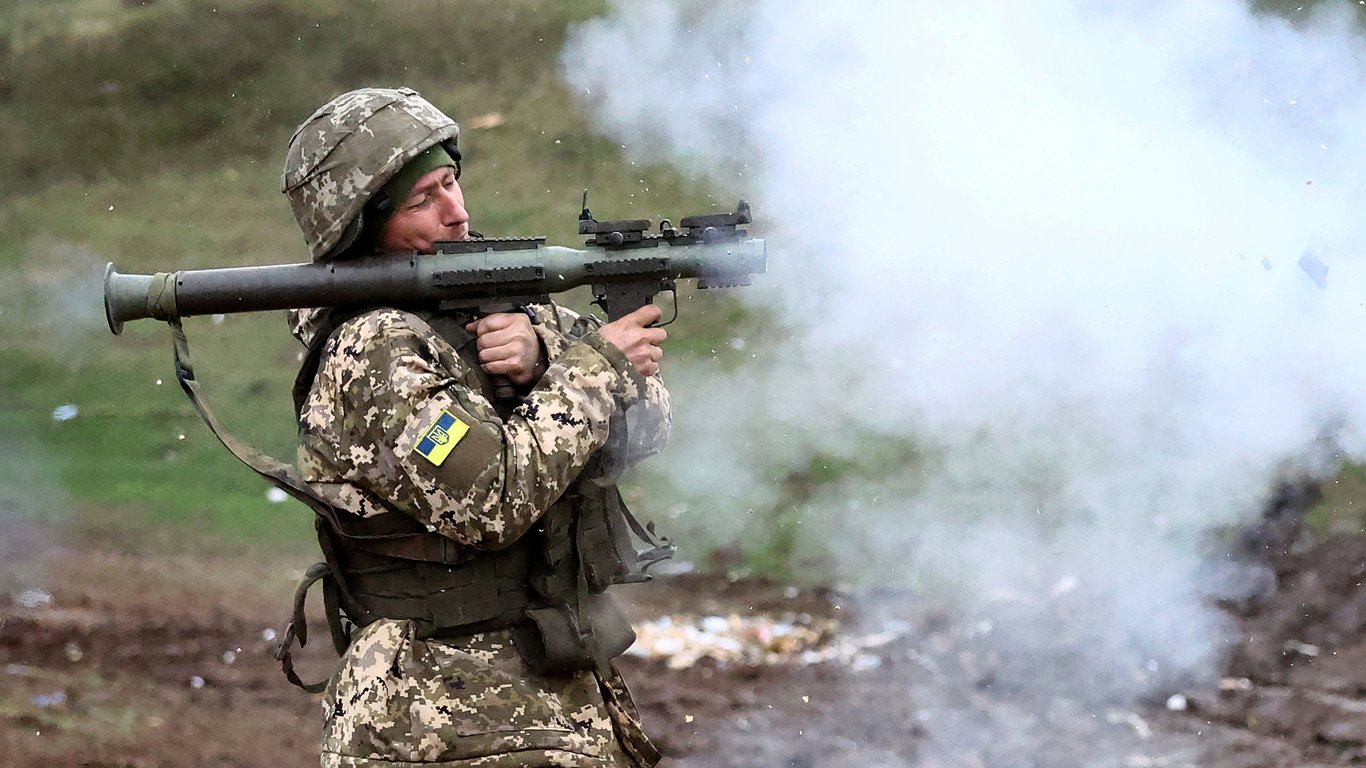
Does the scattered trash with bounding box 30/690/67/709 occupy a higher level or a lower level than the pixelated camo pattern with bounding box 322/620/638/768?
lower

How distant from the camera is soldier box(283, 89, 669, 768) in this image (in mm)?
2760

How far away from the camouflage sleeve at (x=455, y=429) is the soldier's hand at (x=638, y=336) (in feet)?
0.23

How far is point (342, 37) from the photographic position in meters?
7.09

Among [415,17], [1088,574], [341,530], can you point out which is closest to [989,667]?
[1088,574]

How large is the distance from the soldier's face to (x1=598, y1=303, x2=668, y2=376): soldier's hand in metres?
0.38

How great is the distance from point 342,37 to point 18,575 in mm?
2981

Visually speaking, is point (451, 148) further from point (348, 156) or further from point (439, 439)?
point (439, 439)

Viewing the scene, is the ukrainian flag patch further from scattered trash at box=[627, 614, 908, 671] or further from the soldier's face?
scattered trash at box=[627, 614, 908, 671]

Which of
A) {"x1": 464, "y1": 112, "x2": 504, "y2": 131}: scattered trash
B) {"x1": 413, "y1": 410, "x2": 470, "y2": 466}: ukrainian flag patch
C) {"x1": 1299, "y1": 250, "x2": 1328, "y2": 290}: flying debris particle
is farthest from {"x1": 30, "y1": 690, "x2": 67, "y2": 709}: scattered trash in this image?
{"x1": 1299, "y1": 250, "x2": 1328, "y2": 290}: flying debris particle

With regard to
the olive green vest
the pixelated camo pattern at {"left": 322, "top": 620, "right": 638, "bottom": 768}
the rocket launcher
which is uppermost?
the rocket launcher

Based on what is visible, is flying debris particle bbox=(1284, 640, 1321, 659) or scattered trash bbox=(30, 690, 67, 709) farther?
scattered trash bbox=(30, 690, 67, 709)

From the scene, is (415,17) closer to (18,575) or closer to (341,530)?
(18,575)

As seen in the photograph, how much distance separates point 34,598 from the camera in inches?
228

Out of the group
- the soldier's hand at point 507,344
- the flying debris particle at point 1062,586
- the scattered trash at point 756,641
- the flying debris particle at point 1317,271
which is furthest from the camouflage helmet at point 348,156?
the flying debris particle at point 1317,271
